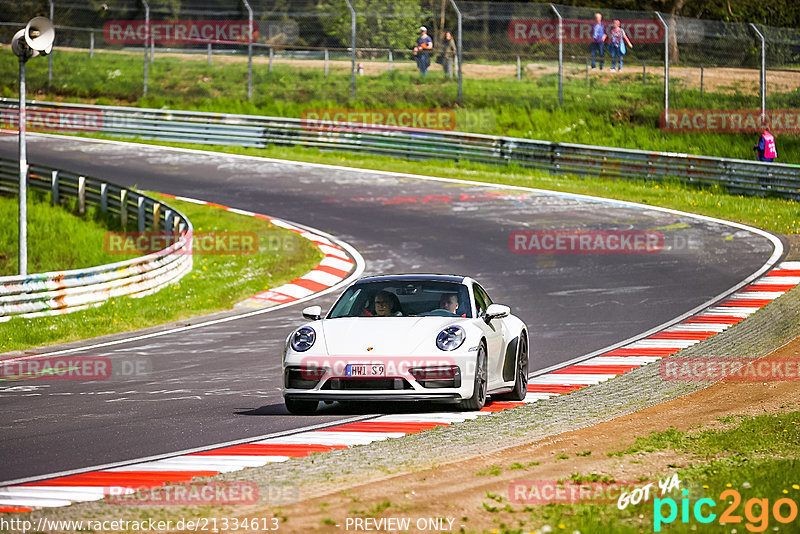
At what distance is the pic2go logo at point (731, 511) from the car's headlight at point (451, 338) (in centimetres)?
385

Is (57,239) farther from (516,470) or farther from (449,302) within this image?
(516,470)

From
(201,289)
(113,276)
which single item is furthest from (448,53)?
(113,276)

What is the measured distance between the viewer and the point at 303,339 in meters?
10.8

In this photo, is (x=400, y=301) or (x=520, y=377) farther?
(x=520, y=377)

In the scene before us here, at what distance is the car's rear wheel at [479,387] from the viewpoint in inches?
419

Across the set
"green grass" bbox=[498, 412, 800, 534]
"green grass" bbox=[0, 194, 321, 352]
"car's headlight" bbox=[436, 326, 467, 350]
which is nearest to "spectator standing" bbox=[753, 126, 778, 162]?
"green grass" bbox=[0, 194, 321, 352]

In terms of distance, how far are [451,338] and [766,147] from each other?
2041 cm

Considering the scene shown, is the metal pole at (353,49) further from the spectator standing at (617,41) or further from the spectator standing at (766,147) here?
the spectator standing at (766,147)

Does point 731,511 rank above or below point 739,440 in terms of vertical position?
above

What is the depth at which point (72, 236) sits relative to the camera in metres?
27.9

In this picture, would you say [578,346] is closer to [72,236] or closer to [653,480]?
[653,480]
